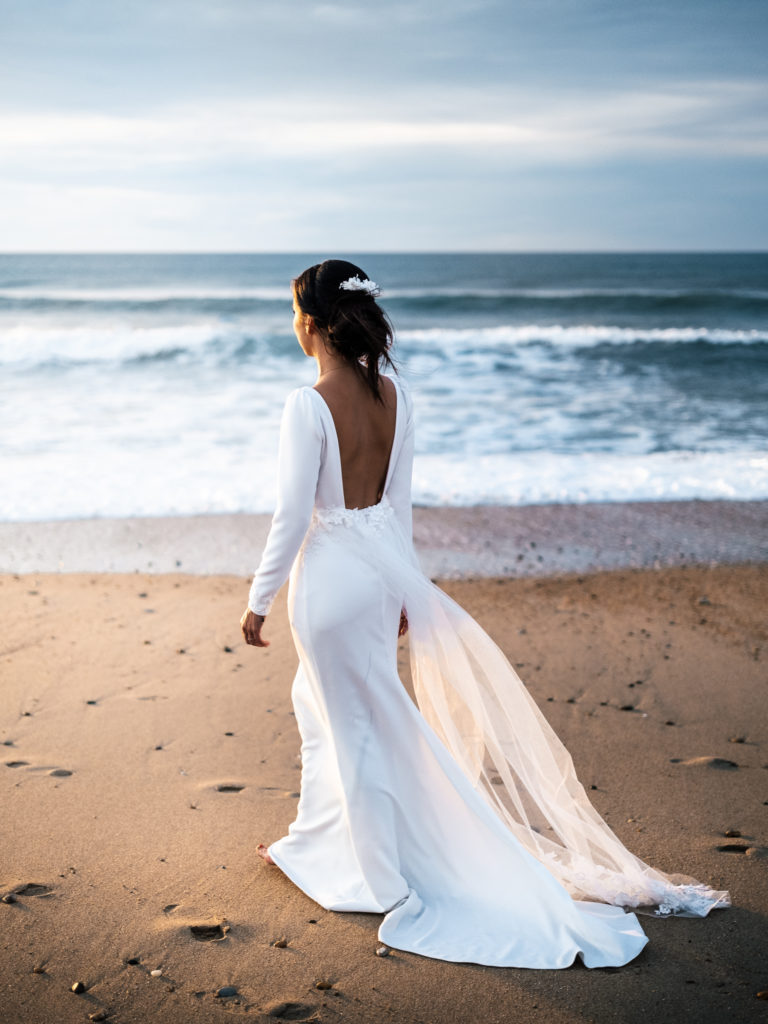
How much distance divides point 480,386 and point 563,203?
13.5 meters

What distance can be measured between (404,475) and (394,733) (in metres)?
0.82

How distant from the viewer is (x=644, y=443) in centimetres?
1054

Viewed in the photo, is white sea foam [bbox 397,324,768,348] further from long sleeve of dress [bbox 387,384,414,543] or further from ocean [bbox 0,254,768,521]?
long sleeve of dress [bbox 387,384,414,543]

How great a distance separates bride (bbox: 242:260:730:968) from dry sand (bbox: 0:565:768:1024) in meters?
0.11

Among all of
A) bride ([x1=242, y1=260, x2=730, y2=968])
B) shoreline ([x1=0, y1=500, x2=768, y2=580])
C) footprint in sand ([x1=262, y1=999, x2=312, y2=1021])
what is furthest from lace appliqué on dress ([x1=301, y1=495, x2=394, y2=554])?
shoreline ([x1=0, y1=500, x2=768, y2=580])

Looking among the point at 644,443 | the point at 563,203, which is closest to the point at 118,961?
the point at 644,443

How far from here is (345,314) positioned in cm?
239

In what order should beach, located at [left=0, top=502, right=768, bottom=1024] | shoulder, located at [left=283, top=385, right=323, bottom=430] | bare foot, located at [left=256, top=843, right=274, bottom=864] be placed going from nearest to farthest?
beach, located at [left=0, top=502, right=768, bottom=1024]
shoulder, located at [left=283, top=385, right=323, bottom=430]
bare foot, located at [left=256, top=843, right=274, bottom=864]

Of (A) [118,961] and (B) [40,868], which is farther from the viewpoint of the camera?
(B) [40,868]

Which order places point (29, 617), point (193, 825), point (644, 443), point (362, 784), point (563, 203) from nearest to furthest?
point (362, 784)
point (193, 825)
point (29, 617)
point (644, 443)
point (563, 203)

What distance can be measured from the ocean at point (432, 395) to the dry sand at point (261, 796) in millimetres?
1829

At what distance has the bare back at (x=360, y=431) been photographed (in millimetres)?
2420

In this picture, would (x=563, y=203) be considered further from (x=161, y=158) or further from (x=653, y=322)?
(x=161, y=158)

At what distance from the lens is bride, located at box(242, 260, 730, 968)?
2361 millimetres
